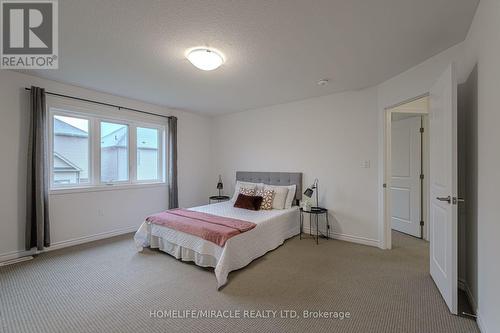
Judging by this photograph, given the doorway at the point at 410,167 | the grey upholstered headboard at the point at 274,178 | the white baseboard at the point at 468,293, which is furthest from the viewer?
the grey upholstered headboard at the point at 274,178

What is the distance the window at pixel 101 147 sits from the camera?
3410mm

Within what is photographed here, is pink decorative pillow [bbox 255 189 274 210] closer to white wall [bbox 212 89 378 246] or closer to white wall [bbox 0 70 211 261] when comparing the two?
white wall [bbox 212 89 378 246]

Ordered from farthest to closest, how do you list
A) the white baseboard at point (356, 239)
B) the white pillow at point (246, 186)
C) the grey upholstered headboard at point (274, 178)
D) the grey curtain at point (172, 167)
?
the grey curtain at point (172, 167) < the white pillow at point (246, 186) < the grey upholstered headboard at point (274, 178) < the white baseboard at point (356, 239)

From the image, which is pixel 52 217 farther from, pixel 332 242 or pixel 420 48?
pixel 420 48

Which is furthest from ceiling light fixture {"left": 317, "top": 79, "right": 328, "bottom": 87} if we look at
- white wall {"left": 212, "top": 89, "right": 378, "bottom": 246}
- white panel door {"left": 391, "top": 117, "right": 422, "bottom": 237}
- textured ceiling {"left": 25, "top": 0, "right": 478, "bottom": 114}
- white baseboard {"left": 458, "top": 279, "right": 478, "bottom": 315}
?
white baseboard {"left": 458, "top": 279, "right": 478, "bottom": 315}

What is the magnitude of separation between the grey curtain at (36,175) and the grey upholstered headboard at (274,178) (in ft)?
10.6

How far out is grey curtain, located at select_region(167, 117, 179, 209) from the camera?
4613mm

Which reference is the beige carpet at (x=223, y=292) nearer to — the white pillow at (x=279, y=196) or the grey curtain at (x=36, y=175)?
the grey curtain at (x=36, y=175)

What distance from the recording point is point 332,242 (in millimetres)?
3590

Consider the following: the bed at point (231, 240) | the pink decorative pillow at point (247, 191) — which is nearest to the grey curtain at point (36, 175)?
the bed at point (231, 240)

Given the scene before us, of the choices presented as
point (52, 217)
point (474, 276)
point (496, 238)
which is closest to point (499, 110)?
point (496, 238)

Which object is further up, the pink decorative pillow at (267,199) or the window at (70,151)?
the window at (70,151)

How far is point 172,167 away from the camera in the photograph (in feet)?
15.1

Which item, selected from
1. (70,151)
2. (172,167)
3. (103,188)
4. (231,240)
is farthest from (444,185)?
(70,151)
